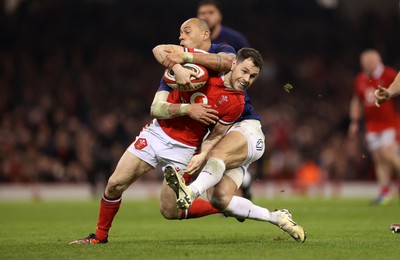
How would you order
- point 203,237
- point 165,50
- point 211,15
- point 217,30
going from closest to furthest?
point 165,50, point 203,237, point 217,30, point 211,15

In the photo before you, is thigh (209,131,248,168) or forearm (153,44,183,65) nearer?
forearm (153,44,183,65)

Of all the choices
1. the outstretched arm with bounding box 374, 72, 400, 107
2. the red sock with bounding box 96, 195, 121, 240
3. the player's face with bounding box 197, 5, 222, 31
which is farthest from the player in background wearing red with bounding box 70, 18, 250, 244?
the player's face with bounding box 197, 5, 222, 31

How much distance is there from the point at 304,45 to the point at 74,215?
15677mm

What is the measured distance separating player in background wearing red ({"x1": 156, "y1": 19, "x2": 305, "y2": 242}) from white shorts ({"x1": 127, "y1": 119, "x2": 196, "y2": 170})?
37cm

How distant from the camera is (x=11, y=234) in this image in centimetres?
966

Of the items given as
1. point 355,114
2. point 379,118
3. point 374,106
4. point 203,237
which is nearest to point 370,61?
point 374,106

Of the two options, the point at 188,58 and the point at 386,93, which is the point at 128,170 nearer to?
the point at 188,58

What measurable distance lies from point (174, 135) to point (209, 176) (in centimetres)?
69

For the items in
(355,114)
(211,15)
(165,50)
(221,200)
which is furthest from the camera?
(355,114)

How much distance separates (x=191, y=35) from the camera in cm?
805

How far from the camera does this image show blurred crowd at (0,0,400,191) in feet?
71.3

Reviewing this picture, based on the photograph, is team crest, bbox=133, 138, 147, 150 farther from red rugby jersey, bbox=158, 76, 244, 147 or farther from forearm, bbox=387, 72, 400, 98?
forearm, bbox=387, 72, 400, 98

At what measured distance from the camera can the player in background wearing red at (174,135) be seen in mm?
7930

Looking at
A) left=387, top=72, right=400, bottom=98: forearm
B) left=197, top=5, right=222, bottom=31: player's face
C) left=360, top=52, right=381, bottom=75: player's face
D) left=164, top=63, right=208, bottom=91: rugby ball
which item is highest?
left=360, top=52, right=381, bottom=75: player's face
